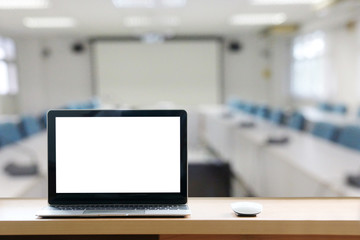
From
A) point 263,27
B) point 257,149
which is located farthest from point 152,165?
point 263,27

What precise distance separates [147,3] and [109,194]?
6375 mm

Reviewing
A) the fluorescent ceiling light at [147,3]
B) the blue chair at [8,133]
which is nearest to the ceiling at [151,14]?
the fluorescent ceiling light at [147,3]

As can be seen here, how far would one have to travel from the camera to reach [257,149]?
4160 mm

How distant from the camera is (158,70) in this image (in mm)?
13141

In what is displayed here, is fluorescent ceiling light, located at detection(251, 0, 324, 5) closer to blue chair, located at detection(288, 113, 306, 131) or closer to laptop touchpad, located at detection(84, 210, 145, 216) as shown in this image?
blue chair, located at detection(288, 113, 306, 131)

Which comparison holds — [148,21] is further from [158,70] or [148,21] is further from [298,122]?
[298,122]

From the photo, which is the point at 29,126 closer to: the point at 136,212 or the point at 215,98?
the point at 136,212

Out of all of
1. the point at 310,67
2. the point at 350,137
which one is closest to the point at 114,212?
the point at 350,137

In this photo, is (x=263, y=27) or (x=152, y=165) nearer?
(x=152, y=165)

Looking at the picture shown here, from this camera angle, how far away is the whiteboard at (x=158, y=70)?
1291 cm

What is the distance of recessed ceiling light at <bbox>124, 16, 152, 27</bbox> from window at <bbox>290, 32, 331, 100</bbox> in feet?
16.5

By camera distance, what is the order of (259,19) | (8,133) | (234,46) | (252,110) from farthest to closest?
(234,46) < (259,19) < (252,110) < (8,133)

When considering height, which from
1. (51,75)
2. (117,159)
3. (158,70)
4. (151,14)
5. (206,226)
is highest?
(151,14)

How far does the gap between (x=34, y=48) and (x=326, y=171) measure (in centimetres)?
1273
